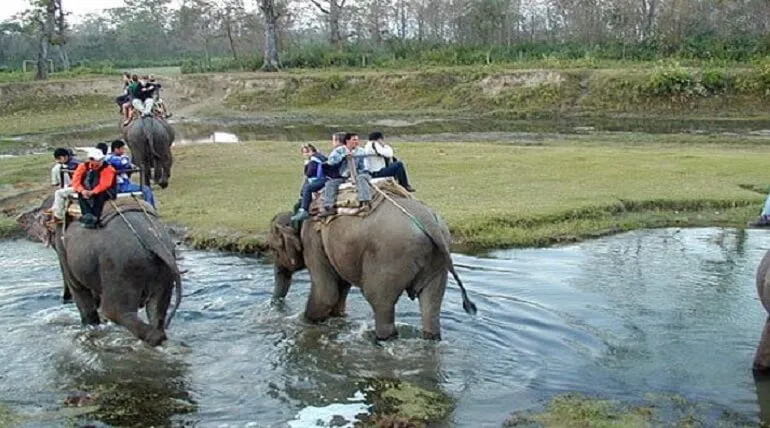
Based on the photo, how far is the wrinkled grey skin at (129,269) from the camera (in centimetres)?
913

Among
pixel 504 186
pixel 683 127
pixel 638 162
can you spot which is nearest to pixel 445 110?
pixel 683 127

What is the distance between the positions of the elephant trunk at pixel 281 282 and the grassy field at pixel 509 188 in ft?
11.2

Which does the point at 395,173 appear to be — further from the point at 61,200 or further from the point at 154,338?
the point at 61,200

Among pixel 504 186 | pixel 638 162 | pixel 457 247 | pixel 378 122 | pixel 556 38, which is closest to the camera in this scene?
pixel 457 247

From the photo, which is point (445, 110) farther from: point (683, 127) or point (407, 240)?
point (407, 240)

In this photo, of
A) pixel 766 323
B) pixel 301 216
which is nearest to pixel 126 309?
pixel 301 216

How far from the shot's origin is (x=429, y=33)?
64.7m

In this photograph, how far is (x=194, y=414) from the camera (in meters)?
8.20

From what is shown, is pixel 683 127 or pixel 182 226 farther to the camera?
pixel 683 127

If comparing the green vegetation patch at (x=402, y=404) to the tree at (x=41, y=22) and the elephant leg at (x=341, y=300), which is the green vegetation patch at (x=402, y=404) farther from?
the tree at (x=41, y=22)

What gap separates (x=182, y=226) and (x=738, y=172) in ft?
38.3

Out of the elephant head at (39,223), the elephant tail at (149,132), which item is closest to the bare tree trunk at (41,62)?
the elephant tail at (149,132)

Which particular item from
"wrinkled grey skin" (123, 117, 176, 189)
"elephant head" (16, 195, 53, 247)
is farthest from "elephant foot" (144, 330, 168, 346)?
"wrinkled grey skin" (123, 117, 176, 189)

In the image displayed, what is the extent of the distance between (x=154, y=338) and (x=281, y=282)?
221 centimetres
